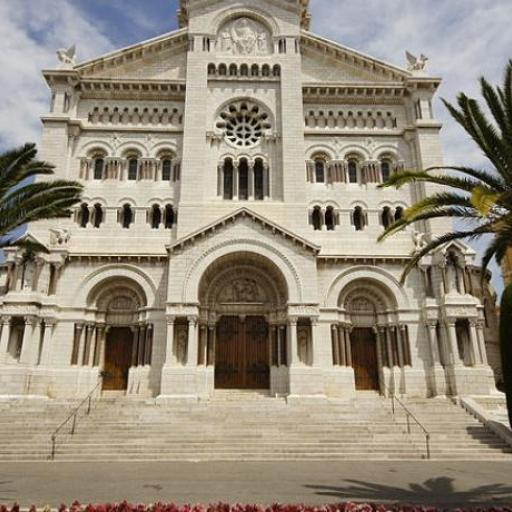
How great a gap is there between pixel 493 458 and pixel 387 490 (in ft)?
24.0

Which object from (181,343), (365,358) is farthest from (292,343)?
(181,343)

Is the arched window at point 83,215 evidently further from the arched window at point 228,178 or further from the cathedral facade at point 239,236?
the arched window at point 228,178

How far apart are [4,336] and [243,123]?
17.9 metres

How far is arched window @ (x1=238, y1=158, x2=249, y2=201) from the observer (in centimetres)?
2817

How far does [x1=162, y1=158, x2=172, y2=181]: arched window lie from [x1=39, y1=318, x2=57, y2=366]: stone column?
1034 centimetres

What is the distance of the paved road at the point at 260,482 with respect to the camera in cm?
997

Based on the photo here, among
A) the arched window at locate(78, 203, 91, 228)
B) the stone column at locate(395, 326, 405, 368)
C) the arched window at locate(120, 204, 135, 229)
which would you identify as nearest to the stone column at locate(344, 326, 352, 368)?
the stone column at locate(395, 326, 405, 368)

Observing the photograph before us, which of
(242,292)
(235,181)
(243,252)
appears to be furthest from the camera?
(235,181)

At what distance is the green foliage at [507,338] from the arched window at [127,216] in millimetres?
19797

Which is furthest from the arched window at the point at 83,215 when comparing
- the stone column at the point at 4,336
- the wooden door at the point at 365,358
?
the wooden door at the point at 365,358

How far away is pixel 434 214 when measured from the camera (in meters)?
13.7

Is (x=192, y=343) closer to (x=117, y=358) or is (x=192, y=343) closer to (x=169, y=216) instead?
(x=117, y=358)

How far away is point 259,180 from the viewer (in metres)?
28.6

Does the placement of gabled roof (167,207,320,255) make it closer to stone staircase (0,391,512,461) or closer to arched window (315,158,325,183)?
arched window (315,158,325,183)
